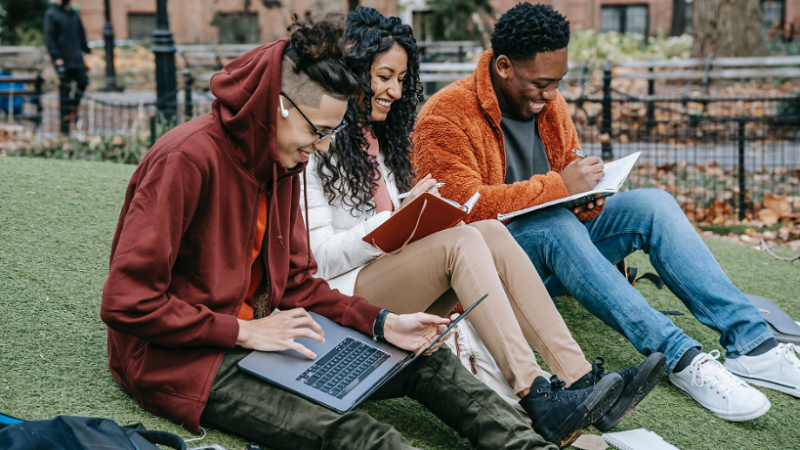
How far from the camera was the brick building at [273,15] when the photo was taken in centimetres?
2359

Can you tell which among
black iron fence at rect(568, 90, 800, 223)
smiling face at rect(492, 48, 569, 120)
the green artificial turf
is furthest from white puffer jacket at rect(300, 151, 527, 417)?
black iron fence at rect(568, 90, 800, 223)

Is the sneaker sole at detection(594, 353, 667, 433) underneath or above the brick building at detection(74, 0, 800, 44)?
underneath

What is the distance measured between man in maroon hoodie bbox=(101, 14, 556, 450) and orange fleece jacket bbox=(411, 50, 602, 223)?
42.3 inches

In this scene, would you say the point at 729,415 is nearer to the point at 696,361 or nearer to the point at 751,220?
the point at 696,361

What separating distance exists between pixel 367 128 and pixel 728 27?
12.4 meters

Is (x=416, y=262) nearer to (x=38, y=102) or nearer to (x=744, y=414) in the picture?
(x=744, y=414)

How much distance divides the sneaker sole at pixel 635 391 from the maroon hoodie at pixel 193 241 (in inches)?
52.2

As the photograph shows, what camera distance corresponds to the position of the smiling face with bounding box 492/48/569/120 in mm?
3664

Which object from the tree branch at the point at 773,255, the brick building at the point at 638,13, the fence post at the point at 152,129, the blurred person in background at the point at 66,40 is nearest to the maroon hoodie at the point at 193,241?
the tree branch at the point at 773,255

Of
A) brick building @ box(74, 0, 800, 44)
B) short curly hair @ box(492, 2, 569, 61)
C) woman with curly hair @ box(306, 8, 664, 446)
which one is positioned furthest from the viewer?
brick building @ box(74, 0, 800, 44)

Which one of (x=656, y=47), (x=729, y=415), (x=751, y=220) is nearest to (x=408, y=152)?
(x=729, y=415)

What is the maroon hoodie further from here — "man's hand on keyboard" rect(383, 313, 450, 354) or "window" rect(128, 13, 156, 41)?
"window" rect(128, 13, 156, 41)

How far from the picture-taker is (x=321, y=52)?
240cm

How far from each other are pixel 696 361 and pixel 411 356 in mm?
1321
